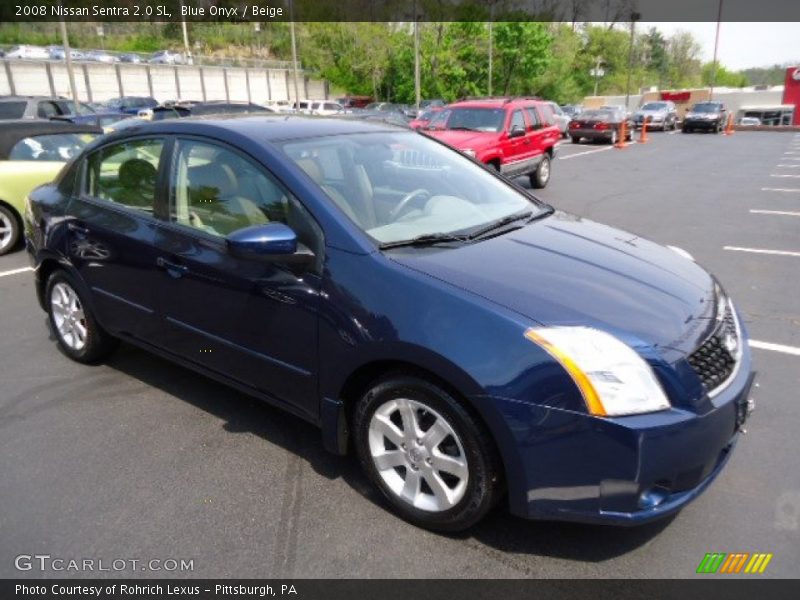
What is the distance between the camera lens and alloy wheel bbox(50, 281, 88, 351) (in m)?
4.31

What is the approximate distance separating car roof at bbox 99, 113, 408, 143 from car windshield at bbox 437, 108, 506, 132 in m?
8.68

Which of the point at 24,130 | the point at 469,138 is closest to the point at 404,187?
the point at 24,130

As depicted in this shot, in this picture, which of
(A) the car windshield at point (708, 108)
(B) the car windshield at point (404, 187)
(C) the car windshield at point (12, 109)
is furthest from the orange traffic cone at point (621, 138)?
(B) the car windshield at point (404, 187)

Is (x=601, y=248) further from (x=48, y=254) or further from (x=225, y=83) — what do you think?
(x=225, y=83)

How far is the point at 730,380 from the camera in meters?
2.55

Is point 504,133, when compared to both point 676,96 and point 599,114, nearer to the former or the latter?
point 599,114

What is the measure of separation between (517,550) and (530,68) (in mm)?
49778

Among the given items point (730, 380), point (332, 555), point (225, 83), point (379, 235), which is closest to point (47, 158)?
point (379, 235)

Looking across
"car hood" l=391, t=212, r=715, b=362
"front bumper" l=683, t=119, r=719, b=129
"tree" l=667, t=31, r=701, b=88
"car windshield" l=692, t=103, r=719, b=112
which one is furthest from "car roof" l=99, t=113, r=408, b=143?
"tree" l=667, t=31, r=701, b=88

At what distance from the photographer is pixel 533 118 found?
13.3m

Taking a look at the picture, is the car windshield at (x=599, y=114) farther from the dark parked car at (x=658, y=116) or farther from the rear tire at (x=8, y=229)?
the rear tire at (x=8, y=229)

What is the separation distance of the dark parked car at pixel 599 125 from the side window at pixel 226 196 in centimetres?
2479

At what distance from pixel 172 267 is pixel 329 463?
131cm

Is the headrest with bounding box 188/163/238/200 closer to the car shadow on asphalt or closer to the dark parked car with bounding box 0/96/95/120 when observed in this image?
the car shadow on asphalt
